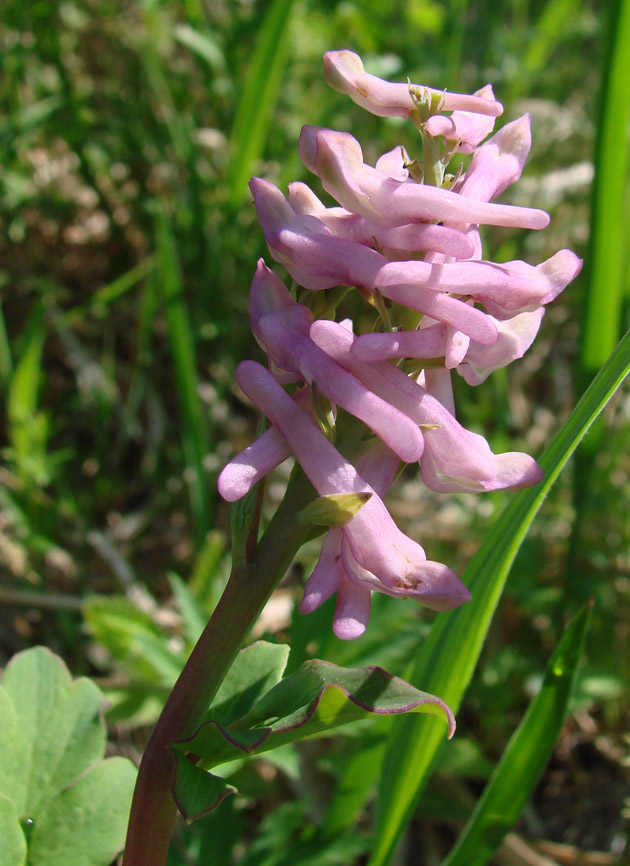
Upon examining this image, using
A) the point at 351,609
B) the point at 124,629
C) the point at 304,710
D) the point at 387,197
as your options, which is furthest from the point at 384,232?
the point at 124,629

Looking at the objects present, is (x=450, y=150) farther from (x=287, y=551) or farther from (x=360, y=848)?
(x=360, y=848)

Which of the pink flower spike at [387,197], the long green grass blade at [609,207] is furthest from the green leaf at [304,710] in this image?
the long green grass blade at [609,207]

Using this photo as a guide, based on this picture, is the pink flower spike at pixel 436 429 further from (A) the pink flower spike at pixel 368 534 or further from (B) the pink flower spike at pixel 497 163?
(B) the pink flower spike at pixel 497 163

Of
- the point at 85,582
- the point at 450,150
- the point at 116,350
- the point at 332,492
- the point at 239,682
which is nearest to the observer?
the point at 332,492

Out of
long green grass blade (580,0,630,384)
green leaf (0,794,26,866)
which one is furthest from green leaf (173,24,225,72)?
green leaf (0,794,26,866)

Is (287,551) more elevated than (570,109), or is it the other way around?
(570,109)

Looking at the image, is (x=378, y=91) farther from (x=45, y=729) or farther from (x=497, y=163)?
(x=45, y=729)

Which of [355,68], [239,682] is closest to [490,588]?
[239,682]
